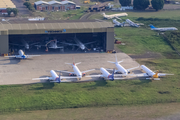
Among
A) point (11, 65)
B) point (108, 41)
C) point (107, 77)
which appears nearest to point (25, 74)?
point (11, 65)

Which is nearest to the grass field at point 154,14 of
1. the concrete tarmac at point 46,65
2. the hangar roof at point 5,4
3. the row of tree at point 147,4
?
the row of tree at point 147,4

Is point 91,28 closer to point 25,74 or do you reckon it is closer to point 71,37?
point 71,37

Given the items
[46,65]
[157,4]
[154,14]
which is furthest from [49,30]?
[157,4]

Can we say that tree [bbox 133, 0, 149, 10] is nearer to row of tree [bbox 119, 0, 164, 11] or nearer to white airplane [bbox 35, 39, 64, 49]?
row of tree [bbox 119, 0, 164, 11]

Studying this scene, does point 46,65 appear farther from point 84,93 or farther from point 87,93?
point 87,93

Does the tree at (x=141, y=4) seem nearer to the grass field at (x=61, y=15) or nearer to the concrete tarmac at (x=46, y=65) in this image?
the grass field at (x=61, y=15)

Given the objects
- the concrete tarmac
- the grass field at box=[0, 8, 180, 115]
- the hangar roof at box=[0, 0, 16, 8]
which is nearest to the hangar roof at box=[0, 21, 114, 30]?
the concrete tarmac
